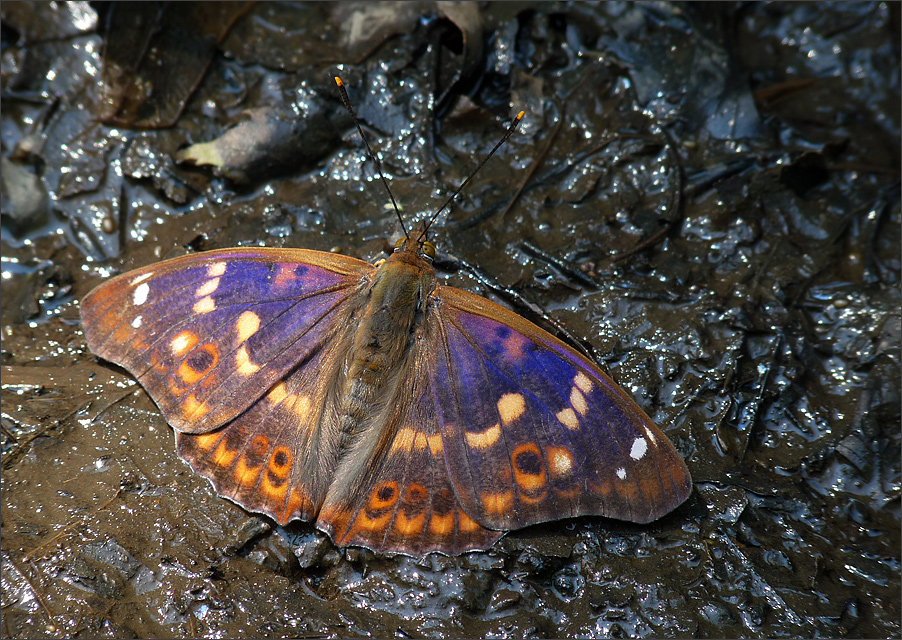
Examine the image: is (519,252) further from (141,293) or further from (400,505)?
(141,293)

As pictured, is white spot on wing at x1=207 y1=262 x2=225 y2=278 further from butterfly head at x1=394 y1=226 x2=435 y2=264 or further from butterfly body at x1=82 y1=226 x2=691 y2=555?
butterfly head at x1=394 y1=226 x2=435 y2=264

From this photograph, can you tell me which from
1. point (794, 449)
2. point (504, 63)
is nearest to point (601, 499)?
point (794, 449)

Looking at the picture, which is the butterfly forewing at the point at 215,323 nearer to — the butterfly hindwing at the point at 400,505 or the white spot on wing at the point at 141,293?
the white spot on wing at the point at 141,293

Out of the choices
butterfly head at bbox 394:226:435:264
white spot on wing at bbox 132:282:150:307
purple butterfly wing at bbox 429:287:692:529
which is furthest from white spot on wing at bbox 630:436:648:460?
white spot on wing at bbox 132:282:150:307

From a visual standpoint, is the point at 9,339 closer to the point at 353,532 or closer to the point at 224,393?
the point at 224,393

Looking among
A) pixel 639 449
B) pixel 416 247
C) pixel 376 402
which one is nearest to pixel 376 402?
pixel 376 402

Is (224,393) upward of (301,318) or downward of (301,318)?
downward
